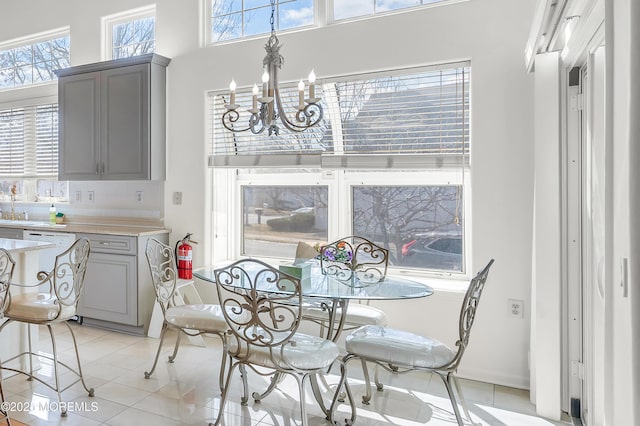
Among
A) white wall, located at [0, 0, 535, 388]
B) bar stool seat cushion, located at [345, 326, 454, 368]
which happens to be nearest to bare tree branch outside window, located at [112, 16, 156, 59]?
white wall, located at [0, 0, 535, 388]

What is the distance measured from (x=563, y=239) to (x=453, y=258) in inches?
35.3

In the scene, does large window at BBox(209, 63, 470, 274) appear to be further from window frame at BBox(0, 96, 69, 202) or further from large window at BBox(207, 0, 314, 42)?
window frame at BBox(0, 96, 69, 202)

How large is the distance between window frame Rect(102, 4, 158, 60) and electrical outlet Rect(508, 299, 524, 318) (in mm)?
3936

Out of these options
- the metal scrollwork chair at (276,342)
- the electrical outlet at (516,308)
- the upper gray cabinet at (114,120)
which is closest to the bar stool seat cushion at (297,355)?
the metal scrollwork chair at (276,342)

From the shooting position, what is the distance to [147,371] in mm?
2967

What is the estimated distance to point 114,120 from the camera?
4094mm

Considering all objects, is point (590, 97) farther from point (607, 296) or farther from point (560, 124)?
point (607, 296)

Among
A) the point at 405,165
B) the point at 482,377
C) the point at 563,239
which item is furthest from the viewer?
the point at 405,165

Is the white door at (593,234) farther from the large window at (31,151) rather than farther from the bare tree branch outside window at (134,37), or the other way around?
the large window at (31,151)

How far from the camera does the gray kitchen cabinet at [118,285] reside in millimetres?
3729

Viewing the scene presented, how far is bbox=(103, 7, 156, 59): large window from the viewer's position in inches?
172

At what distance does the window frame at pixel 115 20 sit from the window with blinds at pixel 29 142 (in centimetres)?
91

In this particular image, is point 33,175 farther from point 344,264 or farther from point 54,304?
point 344,264

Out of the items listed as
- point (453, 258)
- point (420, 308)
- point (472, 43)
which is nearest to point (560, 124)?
point (472, 43)
